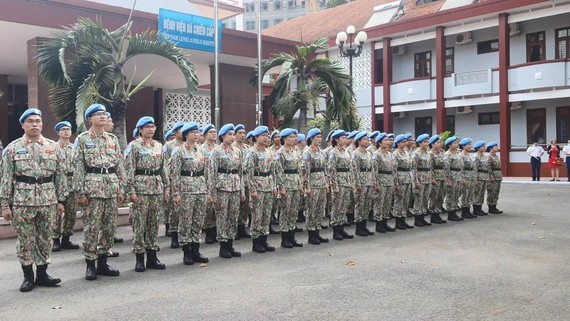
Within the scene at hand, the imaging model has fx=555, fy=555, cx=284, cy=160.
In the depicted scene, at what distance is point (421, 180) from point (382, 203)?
4.12 ft

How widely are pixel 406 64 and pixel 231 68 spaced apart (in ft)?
45.4

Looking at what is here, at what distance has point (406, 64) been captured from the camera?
28594 mm

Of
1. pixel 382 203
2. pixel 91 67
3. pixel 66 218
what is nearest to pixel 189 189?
pixel 66 218

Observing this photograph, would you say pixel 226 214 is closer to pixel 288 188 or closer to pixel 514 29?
pixel 288 188

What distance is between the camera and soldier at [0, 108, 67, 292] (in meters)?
5.57

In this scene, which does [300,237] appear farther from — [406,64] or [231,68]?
[406,64]

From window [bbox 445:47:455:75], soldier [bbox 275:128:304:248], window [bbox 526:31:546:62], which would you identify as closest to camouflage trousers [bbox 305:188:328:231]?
soldier [bbox 275:128:304:248]

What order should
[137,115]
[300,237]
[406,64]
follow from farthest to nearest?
[406,64], [137,115], [300,237]

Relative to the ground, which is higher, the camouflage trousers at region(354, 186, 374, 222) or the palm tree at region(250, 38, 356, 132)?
the palm tree at region(250, 38, 356, 132)

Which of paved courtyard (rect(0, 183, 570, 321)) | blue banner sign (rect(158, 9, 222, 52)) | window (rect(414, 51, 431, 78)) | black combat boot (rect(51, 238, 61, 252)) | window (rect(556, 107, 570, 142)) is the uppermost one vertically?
window (rect(414, 51, 431, 78))

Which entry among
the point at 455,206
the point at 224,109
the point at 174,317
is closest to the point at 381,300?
the point at 174,317

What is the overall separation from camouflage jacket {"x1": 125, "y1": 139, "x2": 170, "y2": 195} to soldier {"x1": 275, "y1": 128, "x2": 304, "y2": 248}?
1.87 m

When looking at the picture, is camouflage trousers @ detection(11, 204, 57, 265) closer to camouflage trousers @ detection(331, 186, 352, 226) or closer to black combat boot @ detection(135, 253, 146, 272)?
black combat boot @ detection(135, 253, 146, 272)

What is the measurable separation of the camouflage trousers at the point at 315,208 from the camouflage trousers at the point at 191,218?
1994 mm
